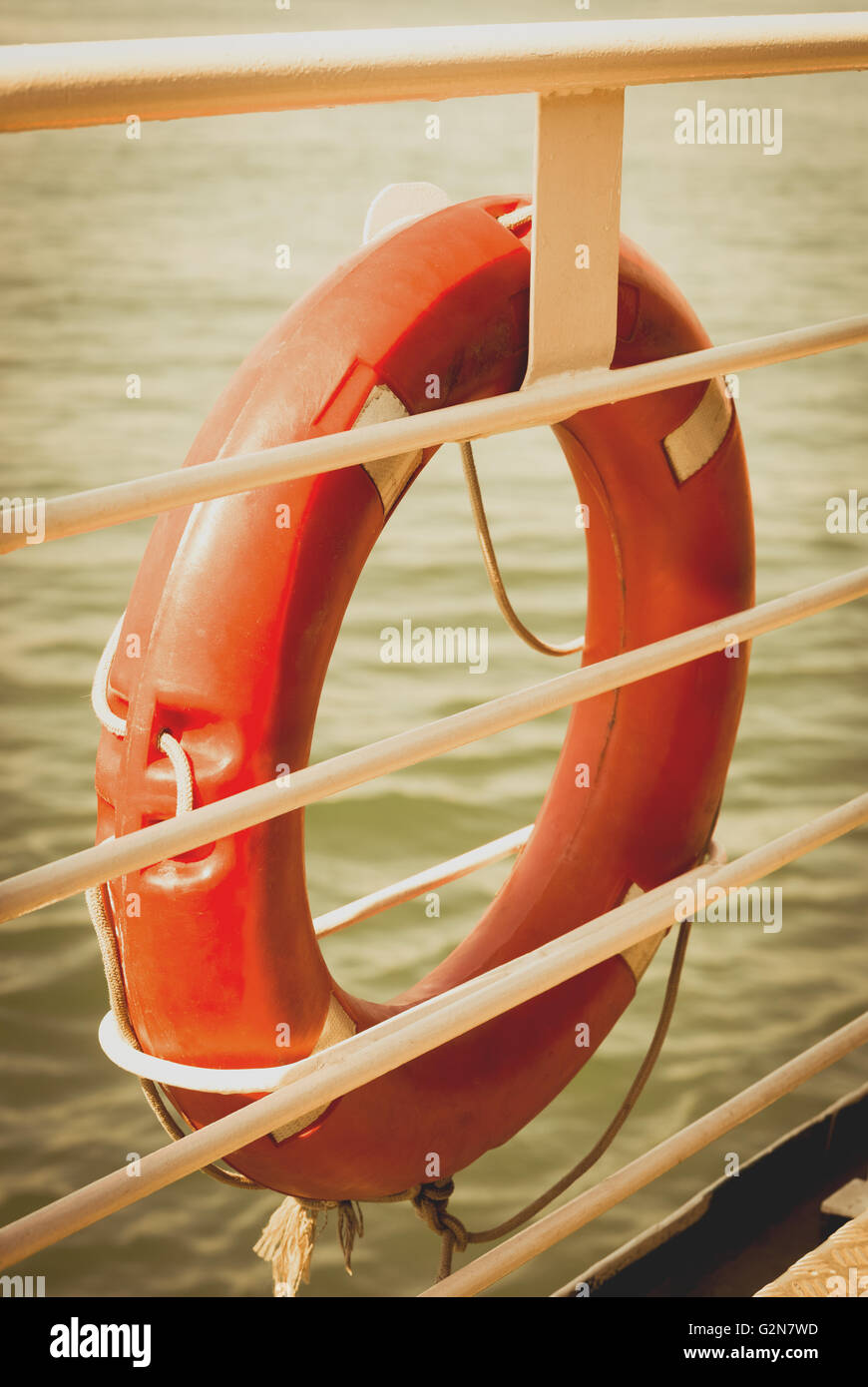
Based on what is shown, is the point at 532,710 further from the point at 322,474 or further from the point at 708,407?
the point at 708,407

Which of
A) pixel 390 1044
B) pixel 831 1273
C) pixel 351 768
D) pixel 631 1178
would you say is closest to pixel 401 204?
pixel 351 768

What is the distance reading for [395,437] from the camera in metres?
0.91

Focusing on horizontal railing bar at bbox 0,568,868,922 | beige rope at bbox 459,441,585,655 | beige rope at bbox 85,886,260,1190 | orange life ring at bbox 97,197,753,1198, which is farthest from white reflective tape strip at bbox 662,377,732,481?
beige rope at bbox 85,886,260,1190

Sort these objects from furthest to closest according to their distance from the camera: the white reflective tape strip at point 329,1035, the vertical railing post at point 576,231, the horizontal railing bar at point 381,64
→ 1. the white reflective tape strip at point 329,1035
2. the vertical railing post at point 576,231
3. the horizontal railing bar at point 381,64

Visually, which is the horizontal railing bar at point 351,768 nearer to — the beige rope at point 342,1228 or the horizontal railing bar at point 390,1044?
the horizontal railing bar at point 390,1044

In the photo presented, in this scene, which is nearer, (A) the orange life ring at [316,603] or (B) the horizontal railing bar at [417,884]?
(A) the orange life ring at [316,603]

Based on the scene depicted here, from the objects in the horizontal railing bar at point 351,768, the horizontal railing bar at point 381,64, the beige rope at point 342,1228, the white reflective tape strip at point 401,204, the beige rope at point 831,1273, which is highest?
the white reflective tape strip at point 401,204

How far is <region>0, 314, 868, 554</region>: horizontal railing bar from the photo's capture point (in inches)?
30.5

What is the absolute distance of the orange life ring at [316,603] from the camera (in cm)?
115

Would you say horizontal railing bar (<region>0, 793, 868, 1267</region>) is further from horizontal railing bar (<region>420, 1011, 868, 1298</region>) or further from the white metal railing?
horizontal railing bar (<region>420, 1011, 868, 1298</region>)

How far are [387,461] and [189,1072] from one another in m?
0.51

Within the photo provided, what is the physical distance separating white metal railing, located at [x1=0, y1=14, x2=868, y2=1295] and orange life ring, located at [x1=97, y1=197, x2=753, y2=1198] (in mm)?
132

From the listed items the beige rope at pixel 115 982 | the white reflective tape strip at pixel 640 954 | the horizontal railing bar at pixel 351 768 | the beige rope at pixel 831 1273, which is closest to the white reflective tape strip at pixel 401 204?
the horizontal railing bar at pixel 351 768
